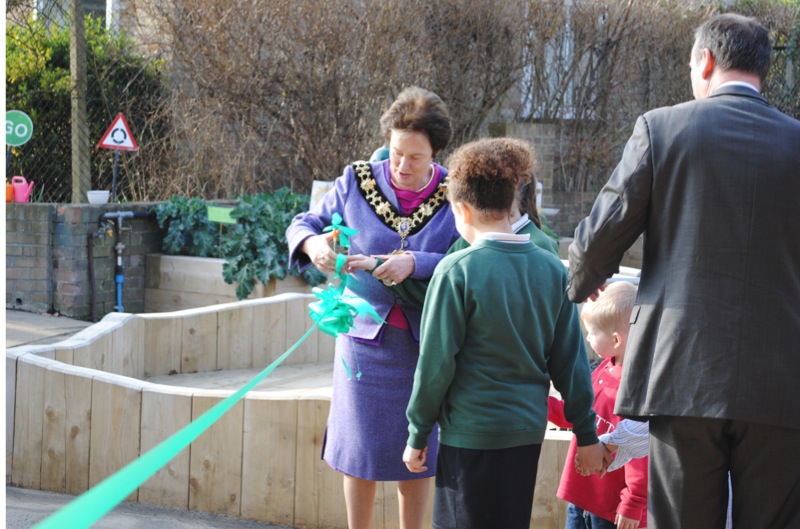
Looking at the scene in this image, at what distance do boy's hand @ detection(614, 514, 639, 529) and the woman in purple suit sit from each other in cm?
70

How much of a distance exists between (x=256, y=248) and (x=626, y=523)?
5.92m

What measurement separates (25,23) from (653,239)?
10.2 meters

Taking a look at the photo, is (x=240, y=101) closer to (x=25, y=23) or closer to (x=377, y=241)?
(x=25, y=23)

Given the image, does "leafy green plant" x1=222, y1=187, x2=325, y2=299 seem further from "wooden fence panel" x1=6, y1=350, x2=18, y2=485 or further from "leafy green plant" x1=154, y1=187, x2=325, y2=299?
"wooden fence panel" x1=6, y1=350, x2=18, y2=485

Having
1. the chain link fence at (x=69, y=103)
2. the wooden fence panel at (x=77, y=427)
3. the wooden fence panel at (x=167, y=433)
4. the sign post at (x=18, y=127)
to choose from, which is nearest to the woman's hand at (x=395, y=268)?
the wooden fence panel at (x=167, y=433)

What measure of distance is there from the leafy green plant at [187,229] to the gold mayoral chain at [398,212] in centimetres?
570

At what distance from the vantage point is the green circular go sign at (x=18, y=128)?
8820 millimetres

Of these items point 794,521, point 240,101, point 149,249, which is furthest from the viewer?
point 240,101

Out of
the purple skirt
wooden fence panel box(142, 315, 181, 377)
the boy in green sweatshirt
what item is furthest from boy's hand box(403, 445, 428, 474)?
wooden fence panel box(142, 315, 181, 377)

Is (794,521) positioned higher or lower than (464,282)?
lower

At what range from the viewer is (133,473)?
7.03 feet

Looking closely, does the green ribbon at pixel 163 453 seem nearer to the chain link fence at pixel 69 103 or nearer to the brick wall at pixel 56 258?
the brick wall at pixel 56 258

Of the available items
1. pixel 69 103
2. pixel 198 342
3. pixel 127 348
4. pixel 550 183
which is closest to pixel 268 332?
pixel 198 342

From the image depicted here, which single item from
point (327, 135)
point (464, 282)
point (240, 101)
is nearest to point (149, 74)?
point (240, 101)
